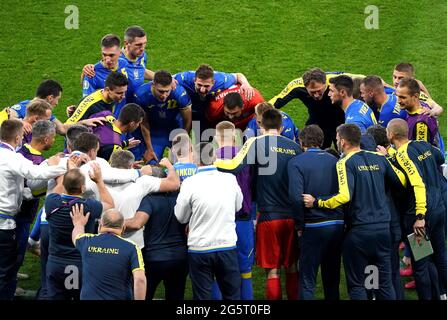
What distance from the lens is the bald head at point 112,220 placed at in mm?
7016

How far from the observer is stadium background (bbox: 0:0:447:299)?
13.5 metres

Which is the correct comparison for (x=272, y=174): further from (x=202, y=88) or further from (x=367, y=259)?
(x=202, y=88)

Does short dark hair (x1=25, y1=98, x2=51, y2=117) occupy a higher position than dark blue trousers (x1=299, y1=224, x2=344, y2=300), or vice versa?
short dark hair (x1=25, y1=98, x2=51, y2=117)

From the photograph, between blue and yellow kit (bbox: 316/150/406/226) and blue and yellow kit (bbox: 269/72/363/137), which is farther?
blue and yellow kit (bbox: 269/72/363/137)

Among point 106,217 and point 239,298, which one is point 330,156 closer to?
point 239,298

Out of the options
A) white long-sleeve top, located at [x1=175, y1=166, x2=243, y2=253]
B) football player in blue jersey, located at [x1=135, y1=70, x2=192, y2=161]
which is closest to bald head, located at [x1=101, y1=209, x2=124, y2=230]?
white long-sleeve top, located at [x1=175, y1=166, x2=243, y2=253]

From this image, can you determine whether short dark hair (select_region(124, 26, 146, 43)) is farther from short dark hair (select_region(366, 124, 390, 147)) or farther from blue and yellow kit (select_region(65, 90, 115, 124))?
short dark hair (select_region(366, 124, 390, 147))

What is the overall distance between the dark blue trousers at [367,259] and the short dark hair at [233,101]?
83.2 inches

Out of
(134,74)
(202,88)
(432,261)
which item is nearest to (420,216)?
(432,261)

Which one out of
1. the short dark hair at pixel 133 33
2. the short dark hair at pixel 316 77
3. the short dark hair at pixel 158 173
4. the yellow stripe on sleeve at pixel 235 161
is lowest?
the short dark hair at pixel 158 173

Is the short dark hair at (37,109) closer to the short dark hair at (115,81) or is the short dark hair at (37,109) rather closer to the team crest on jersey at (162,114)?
the short dark hair at (115,81)

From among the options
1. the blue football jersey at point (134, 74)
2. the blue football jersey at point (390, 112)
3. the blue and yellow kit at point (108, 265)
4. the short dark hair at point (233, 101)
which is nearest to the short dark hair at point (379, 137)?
the blue football jersey at point (390, 112)

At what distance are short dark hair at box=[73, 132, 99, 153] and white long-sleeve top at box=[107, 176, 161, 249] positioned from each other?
47cm

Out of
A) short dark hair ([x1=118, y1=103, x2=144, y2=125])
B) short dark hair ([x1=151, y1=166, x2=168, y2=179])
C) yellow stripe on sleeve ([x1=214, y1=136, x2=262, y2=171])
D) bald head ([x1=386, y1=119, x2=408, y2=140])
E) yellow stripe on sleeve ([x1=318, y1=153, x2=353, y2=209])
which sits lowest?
yellow stripe on sleeve ([x1=318, y1=153, x2=353, y2=209])
